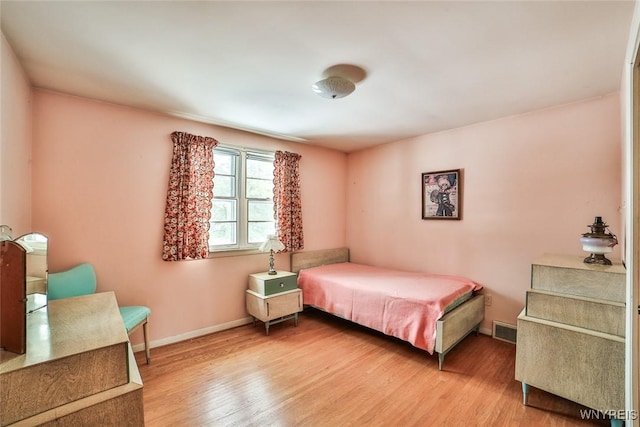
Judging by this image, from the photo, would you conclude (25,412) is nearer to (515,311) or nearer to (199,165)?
(199,165)

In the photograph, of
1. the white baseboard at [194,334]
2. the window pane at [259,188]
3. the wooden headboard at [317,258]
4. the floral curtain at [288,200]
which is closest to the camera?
the white baseboard at [194,334]

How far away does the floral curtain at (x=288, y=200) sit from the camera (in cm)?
377

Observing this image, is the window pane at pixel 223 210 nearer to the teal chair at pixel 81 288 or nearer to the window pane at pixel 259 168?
the window pane at pixel 259 168

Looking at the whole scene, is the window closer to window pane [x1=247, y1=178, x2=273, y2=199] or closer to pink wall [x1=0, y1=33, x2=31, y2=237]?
window pane [x1=247, y1=178, x2=273, y2=199]

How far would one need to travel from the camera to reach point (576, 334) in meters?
1.81

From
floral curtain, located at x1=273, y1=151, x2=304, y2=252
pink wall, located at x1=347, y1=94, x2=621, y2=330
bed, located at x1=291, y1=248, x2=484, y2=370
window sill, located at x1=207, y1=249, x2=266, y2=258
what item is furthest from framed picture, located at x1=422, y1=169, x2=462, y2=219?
window sill, located at x1=207, y1=249, x2=266, y2=258

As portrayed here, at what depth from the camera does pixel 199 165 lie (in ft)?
10.1

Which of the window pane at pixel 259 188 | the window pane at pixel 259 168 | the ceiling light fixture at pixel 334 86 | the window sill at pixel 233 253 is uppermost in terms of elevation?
the ceiling light fixture at pixel 334 86

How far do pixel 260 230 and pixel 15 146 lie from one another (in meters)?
2.36

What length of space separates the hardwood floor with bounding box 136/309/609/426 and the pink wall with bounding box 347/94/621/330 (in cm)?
92

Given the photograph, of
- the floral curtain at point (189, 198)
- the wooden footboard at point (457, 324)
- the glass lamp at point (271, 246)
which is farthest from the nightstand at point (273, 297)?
the wooden footboard at point (457, 324)

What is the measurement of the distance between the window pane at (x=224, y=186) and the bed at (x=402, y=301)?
122 cm

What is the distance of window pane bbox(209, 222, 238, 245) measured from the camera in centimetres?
333

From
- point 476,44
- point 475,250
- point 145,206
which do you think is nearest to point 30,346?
point 145,206
